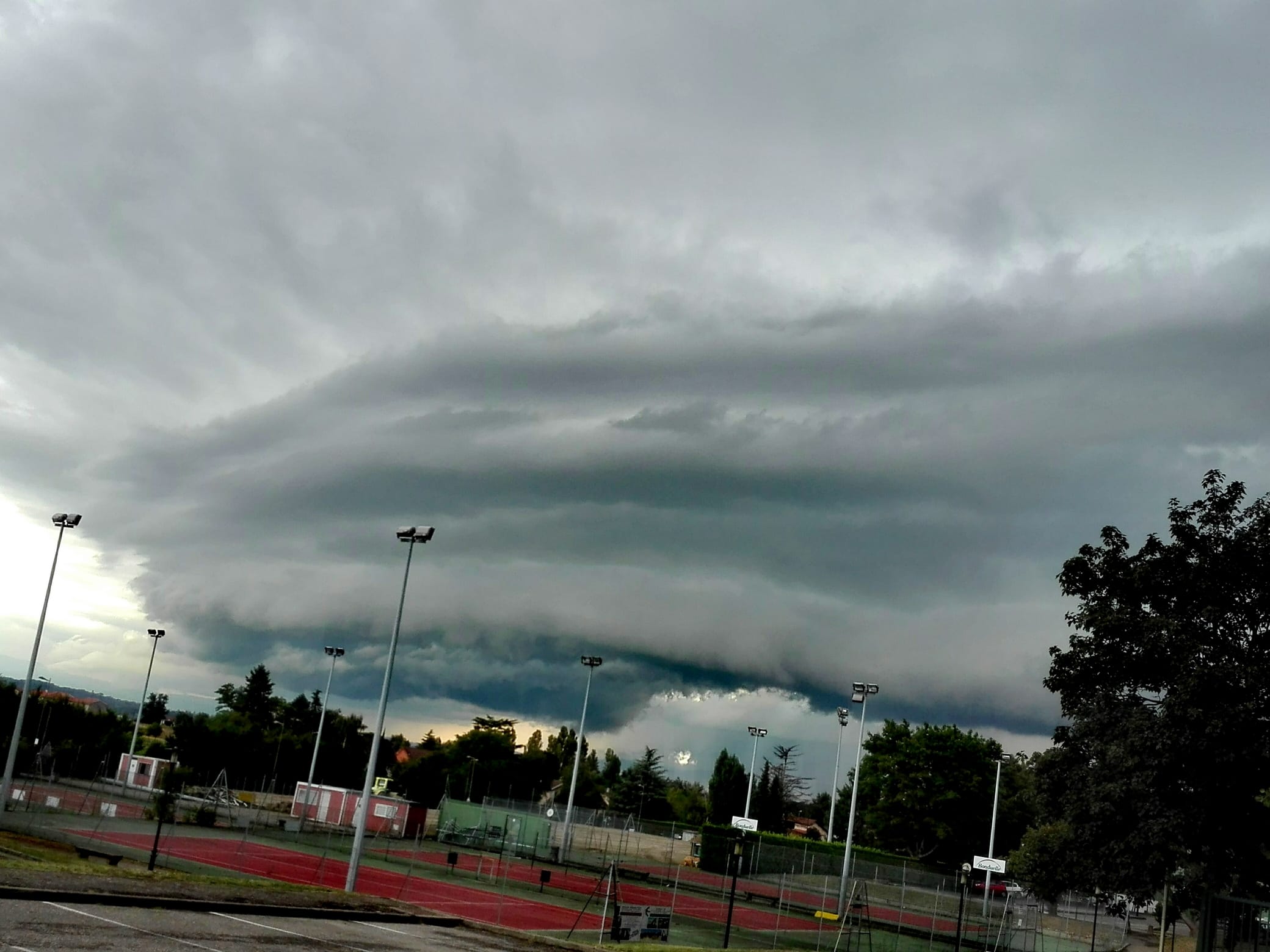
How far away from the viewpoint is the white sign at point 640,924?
28.5 meters

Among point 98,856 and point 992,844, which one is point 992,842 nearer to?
point 992,844

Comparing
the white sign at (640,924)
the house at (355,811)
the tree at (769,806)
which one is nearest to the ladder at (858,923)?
the white sign at (640,924)

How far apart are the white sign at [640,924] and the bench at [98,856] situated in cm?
1528

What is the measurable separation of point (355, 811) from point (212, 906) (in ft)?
175

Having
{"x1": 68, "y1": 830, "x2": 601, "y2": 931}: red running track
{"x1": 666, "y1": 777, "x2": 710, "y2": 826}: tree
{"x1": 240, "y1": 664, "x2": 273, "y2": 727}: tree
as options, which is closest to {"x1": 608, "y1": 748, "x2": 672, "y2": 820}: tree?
{"x1": 666, "y1": 777, "x2": 710, "y2": 826}: tree

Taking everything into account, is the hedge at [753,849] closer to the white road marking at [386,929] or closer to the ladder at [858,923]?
the ladder at [858,923]

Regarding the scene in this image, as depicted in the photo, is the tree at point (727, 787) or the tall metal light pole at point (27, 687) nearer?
the tall metal light pole at point (27, 687)

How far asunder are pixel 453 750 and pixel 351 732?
16.4 meters

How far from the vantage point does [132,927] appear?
1969cm

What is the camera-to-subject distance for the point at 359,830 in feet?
110

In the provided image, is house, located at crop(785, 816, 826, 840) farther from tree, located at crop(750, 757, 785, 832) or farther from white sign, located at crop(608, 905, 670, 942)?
white sign, located at crop(608, 905, 670, 942)

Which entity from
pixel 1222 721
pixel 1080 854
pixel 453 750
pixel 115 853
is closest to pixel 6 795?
pixel 115 853

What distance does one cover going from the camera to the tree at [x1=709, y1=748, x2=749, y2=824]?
123 m

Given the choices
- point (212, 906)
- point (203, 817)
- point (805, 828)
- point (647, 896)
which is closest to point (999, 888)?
point (647, 896)
